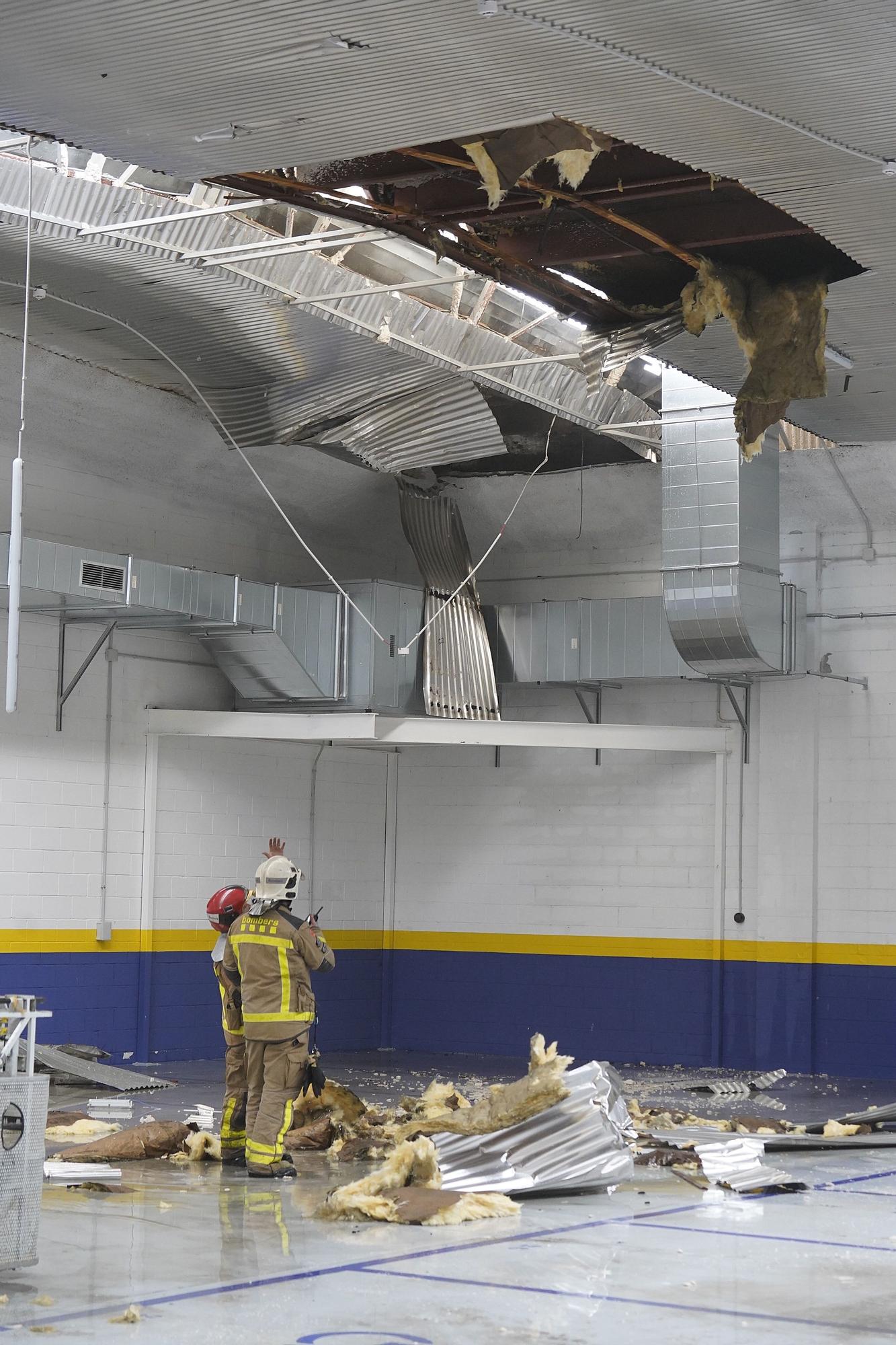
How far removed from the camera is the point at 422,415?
14.5 metres

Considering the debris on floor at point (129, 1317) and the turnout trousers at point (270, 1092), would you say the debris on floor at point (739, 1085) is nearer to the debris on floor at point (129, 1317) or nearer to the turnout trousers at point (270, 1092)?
the turnout trousers at point (270, 1092)

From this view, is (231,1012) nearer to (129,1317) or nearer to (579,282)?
(129,1317)

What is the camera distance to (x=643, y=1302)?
6.17 m

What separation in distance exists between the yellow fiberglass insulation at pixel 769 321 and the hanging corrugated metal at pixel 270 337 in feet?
11.2

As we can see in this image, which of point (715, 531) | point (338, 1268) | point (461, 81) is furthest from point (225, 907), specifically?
point (715, 531)

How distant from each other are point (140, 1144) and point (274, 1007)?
1.49 m

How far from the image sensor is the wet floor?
5699 mm

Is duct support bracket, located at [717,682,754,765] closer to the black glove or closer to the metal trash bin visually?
the black glove

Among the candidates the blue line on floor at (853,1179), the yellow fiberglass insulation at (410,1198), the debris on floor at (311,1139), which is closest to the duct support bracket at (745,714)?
the blue line on floor at (853,1179)

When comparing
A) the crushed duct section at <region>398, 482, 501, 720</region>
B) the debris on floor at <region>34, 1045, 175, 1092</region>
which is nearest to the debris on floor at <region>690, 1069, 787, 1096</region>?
the crushed duct section at <region>398, 482, 501, 720</region>

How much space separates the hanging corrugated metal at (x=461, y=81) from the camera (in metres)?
5.24

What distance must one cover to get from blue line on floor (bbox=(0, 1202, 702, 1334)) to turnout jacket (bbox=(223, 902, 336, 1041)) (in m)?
1.95

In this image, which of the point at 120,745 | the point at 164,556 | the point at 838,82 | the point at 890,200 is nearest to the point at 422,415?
the point at 164,556

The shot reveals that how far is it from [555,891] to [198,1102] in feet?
19.7
